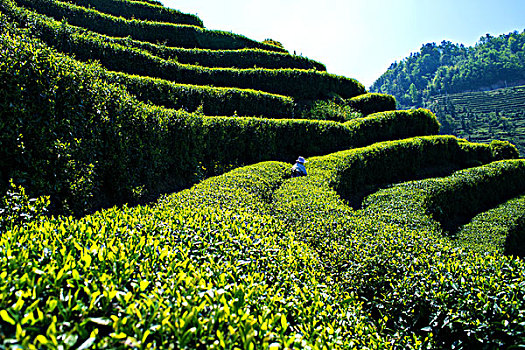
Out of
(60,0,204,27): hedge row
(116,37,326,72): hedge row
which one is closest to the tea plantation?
(116,37,326,72): hedge row

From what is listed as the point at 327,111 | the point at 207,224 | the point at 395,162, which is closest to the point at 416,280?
the point at 207,224

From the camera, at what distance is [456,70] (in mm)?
140750

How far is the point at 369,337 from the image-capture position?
165 inches

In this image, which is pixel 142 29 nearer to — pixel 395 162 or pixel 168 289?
pixel 395 162

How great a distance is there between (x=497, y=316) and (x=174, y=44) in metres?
26.2

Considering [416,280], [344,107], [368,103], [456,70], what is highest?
[456,70]

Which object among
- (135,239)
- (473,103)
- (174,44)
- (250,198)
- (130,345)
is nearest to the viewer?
(130,345)

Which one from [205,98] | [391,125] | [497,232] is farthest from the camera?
[391,125]

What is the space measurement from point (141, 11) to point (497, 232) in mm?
31729

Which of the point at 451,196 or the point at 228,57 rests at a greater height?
the point at 228,57

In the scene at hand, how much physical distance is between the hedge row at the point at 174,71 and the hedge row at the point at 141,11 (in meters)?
10.0

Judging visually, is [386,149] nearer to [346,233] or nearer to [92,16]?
[346,233]

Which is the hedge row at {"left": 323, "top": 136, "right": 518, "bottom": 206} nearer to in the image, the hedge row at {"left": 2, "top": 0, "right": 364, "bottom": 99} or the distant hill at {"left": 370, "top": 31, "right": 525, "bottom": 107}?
the hedge row at {"left": 2, "top": 0, "right": 364, "bottom": 99}

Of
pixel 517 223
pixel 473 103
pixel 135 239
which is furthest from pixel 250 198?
pixel 473 103
